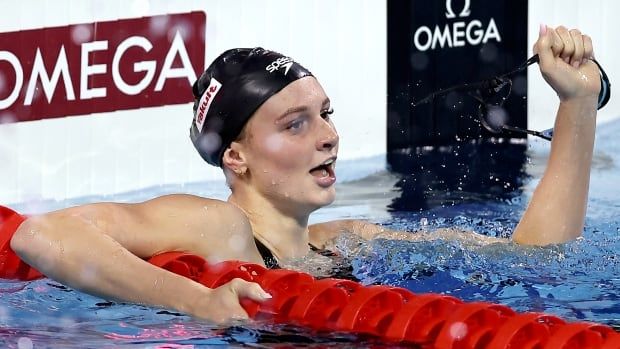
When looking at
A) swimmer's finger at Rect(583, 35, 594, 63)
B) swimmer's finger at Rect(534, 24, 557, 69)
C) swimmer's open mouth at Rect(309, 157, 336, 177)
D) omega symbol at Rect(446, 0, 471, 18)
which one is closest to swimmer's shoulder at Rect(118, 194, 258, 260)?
swimmer's open mouth at Rect(309, 157, 336, 177)

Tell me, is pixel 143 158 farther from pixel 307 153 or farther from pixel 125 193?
pixel 307 153

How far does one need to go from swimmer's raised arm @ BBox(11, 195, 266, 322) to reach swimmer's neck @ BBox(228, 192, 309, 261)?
0.84 feet

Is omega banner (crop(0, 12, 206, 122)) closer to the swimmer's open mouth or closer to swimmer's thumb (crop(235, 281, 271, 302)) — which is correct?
the swimmer's open mouth

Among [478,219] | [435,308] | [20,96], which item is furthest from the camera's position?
[20,96]

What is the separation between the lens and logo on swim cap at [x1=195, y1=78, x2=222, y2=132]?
2.85 metres

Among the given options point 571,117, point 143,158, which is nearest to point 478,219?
point 571,117

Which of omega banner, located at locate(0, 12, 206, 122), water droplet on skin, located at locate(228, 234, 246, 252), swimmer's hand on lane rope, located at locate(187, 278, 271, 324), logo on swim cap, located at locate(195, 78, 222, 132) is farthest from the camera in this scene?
omega banner, located at locate(0, 12, 206, 122)

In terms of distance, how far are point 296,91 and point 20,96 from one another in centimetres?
214

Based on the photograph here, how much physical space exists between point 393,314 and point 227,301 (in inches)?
12.2

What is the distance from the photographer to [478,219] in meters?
4.05

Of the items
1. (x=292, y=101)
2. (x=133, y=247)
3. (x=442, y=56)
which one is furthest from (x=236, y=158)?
(x=442, y=56)

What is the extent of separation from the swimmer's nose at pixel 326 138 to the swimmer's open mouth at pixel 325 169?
32 millimetres

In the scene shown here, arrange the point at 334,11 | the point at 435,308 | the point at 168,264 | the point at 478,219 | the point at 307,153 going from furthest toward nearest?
the point at 334,11 < the point at 478,219 < the point at 307,153 < the point at 168,264 < the point at 435,308

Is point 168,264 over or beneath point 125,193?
over
